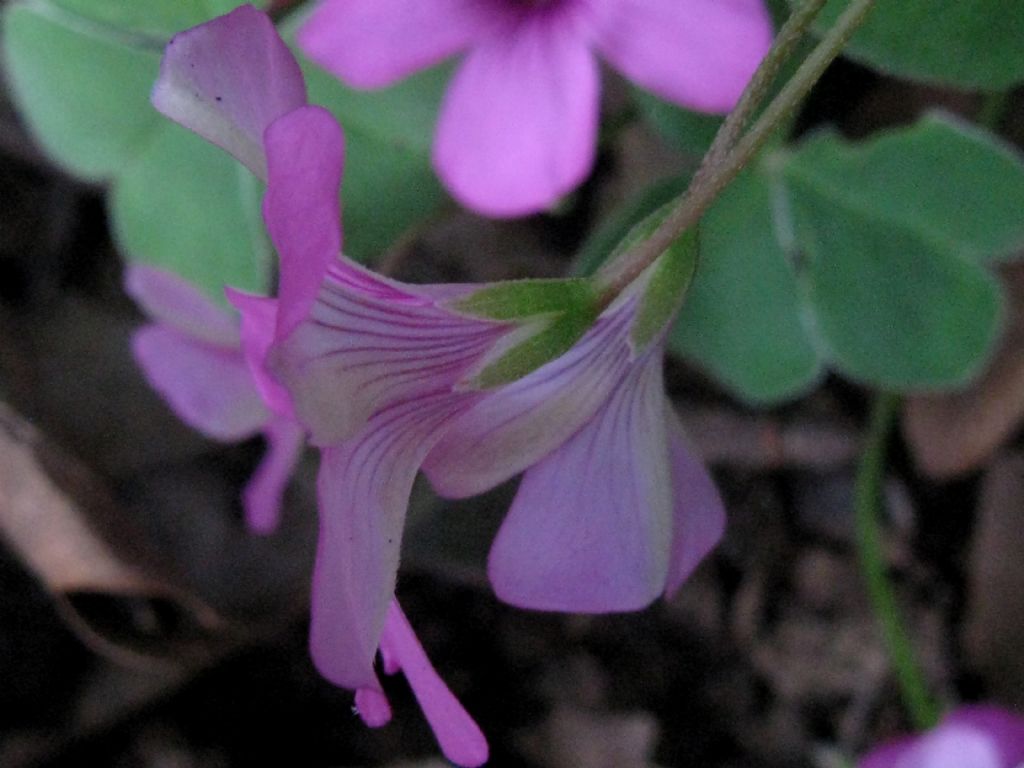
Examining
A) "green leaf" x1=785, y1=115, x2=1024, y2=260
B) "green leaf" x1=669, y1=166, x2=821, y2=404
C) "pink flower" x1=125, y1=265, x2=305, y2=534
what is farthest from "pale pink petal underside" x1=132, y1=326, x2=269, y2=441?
"green leaf" x1=785, y1=115, x2=1024, y2=260

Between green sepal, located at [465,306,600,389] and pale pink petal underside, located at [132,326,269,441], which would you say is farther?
pale pink petal underside, located at [132,326,269,441]

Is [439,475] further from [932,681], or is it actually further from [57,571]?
[932,681]

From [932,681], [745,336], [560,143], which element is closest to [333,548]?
[560,143]

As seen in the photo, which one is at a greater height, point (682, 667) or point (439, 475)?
point (439, 475)

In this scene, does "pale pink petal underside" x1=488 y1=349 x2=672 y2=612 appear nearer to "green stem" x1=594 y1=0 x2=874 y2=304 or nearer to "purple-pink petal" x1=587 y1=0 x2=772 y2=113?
"green stem" x1=594 y1=0 x2=874 y2=304

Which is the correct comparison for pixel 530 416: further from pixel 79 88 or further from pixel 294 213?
pixel 79 88

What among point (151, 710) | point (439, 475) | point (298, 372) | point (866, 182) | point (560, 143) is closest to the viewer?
point (298, 372)

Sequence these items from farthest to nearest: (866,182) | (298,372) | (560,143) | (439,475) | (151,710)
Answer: (151,710) → (866,182) → (560,143) → (439,475) → (298,372)
